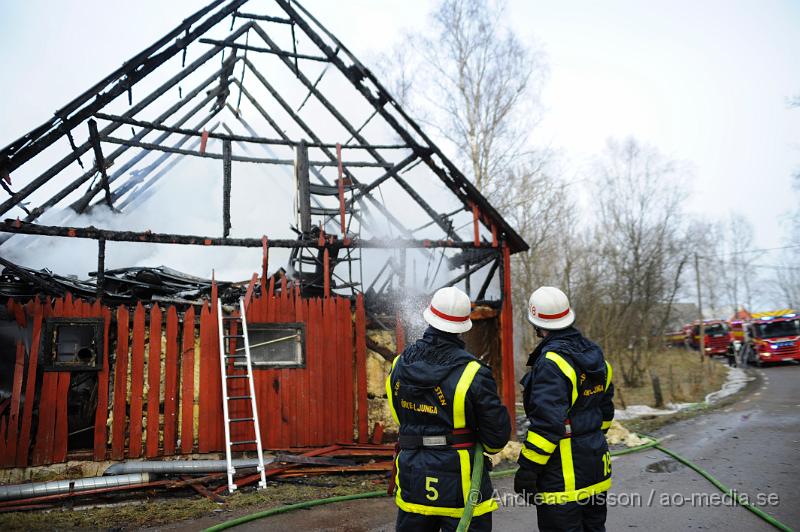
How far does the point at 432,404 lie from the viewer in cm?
301

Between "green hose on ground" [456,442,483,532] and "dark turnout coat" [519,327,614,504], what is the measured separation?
0.28 meters

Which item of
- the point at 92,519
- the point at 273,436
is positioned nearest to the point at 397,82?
the point at 273,436

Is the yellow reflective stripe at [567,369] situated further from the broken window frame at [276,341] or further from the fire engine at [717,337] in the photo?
the fire engine at [717,337]

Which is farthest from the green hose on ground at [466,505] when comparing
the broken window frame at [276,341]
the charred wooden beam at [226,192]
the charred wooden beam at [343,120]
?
the charred wooden beam at [343,120]

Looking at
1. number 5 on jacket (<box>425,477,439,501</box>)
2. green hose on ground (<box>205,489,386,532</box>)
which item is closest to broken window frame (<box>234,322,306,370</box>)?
green hose on ground (<box>205,489,386,532</box>)

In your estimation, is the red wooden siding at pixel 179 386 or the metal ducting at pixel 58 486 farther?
the red wooden siding at pixel 179 386

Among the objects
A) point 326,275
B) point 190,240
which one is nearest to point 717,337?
point 326,275

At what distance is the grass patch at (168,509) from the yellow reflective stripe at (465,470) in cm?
368

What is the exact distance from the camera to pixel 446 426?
2986 mm

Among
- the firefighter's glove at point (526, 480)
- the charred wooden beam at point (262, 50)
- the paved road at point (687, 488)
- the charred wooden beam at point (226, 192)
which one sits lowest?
the paved road at point (687, 488)

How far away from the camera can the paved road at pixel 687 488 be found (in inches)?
202

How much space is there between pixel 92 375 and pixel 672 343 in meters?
39.8

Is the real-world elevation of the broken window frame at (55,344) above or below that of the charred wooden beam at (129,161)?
below

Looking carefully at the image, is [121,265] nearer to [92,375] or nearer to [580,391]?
[92,375]
